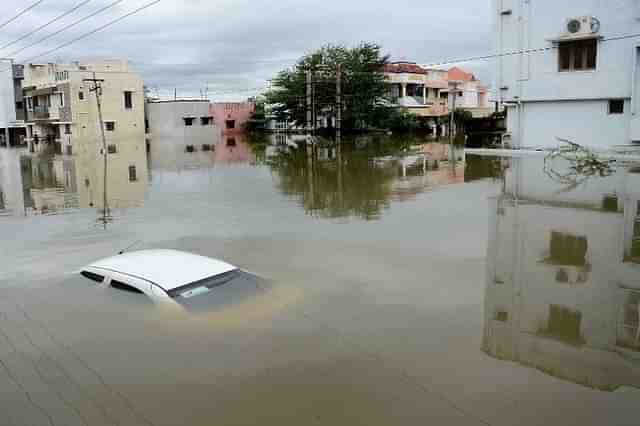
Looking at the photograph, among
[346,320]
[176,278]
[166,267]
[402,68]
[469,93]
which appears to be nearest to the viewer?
[346,320]

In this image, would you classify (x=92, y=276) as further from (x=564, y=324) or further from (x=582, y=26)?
(x=582, y=26)

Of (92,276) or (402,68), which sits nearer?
(92,276)

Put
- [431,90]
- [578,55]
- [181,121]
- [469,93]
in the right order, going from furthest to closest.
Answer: [469,93], [181,121], [431,90], [578,55]

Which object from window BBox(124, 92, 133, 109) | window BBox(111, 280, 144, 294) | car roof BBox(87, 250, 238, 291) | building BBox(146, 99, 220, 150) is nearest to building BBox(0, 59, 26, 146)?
window BBox(124, 92, 133, 109)

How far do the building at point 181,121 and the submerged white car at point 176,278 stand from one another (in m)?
57.4

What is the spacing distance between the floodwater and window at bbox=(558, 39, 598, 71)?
46.5ft

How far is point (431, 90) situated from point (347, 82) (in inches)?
652

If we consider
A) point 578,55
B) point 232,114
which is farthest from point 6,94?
point 578,55

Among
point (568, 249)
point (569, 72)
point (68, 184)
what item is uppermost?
point (569, 72)

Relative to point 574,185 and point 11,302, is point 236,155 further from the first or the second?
point 11,302

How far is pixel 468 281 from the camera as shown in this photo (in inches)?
393

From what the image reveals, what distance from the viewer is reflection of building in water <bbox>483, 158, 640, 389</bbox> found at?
23.4ft

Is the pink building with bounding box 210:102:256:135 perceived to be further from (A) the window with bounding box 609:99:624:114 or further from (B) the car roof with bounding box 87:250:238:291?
(B) the car roof with bounding box 87:250:238:291

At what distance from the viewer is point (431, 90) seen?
6925cm
